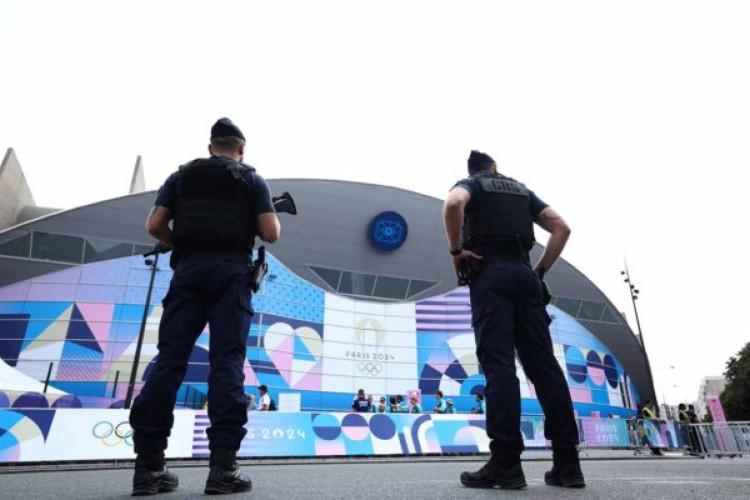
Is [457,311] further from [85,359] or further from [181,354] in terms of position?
[181,354]

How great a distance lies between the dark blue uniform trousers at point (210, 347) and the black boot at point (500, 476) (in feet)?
4.06

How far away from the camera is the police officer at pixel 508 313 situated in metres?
2.59

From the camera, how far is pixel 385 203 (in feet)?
102

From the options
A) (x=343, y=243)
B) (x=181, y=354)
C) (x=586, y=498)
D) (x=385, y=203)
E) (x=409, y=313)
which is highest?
(x=385, y=203)

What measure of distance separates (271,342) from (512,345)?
74.6ft

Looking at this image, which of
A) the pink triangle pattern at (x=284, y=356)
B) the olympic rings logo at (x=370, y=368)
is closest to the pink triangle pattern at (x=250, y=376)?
the pink triangle pattern at (x=284, y=356)

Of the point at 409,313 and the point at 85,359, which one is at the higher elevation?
the point at 409,313

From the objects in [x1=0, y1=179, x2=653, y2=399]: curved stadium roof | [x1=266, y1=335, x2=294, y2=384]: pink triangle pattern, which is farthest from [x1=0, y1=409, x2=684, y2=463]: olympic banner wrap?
[x1=0, y1=179, x2=653, y2=399]: curved stadium roof

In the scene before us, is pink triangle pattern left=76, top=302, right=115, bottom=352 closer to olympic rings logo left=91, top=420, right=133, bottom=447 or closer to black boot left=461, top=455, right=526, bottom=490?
olympic rings logo left=91, top=420, right=133, bottom=447

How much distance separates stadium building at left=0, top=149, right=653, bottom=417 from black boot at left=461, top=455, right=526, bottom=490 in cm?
2017

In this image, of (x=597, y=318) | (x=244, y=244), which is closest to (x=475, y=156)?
(x=244, y=244)

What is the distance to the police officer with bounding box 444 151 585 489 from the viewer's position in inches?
102

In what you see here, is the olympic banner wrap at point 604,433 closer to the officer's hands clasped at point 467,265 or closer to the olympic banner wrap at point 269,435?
the olympic banner wrap at point 269,435

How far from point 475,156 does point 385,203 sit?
1092 inches
